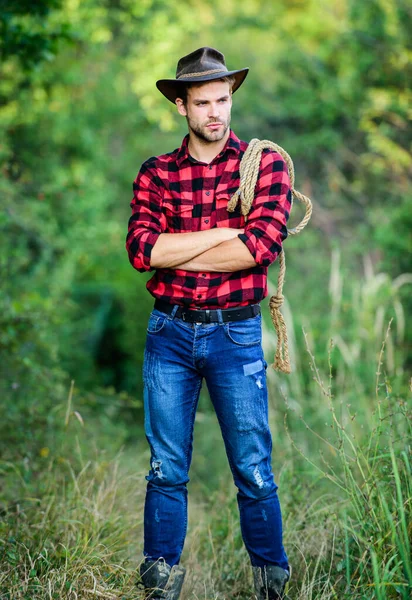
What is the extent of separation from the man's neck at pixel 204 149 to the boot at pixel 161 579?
173 cm

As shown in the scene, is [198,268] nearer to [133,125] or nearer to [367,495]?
[367,495]

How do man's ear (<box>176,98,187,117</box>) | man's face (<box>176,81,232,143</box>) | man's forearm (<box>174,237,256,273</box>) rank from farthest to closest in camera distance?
man's ear (<box>176,98,187,117</box>) → man's face (<box>176,81,232,143</box>) → man's forearm (<box>174,237,256,273</box>)

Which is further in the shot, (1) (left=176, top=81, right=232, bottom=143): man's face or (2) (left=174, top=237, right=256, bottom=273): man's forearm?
(1) (left=176, top=81, right=232, bottom=143): man's face

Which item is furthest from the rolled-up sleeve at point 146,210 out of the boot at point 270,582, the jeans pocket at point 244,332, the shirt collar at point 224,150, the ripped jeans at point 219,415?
the boot at point 270,582

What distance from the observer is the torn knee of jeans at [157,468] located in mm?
2978

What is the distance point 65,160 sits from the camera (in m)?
10.1

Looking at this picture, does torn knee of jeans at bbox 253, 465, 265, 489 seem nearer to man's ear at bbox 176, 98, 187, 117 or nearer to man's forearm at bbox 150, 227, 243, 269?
man's forearm at bbox 150, 227, 243, 269

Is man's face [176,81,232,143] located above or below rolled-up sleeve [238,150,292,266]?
above

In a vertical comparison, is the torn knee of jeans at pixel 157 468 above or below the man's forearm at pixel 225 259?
below

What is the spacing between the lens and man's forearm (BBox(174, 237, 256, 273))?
2850mm

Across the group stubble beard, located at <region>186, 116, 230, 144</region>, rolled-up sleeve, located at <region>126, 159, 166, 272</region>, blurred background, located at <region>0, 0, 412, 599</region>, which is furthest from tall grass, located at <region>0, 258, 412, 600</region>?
stubble beard, located at <region>186, 116, 230, 144</region>

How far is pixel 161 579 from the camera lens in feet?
9.55

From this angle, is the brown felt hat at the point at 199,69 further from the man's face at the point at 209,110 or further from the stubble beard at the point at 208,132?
the stubble beard at the point at 208,132

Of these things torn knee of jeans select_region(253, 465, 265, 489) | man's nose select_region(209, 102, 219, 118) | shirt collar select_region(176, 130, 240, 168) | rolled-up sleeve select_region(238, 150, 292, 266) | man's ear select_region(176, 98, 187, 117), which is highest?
man's ear select_region(176, 98, 187, 117)
